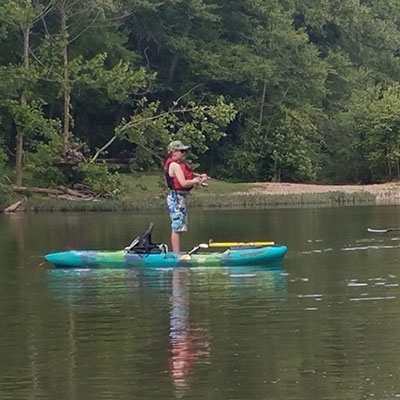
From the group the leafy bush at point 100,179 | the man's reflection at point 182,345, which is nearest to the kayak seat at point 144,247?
the man's reflection at point 182,345

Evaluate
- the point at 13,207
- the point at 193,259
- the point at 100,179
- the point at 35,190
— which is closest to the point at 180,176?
the point at 193,259

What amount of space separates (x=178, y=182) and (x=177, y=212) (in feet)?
1.55

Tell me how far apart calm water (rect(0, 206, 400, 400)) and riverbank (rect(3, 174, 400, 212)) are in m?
16.5

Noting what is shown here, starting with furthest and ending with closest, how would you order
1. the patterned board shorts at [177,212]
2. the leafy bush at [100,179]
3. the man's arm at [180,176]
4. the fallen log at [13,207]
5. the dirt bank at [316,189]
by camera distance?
1. the dirt bank at [316,189]
2. the leafy bush at [100,179]
3. the fallen log at [13,207]
4. the patterned board shorts at [177,212]
5. the man's arm at [180,176]

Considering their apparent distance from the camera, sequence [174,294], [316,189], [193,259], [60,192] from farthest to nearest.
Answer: [316,189], [60,192], [193,259], [174,294]

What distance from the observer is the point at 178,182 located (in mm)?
17672

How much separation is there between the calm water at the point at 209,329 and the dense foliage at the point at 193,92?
21547 mm

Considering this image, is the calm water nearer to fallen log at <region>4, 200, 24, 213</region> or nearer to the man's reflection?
the man's reflection

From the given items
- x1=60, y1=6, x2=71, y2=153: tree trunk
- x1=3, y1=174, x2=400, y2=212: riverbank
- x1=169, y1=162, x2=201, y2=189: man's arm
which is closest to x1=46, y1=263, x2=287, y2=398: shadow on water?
x1=169, y1=162, x2=201, y2=189: man's arm

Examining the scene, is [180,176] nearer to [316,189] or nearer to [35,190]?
[35,190]

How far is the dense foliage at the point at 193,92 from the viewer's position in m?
41.3

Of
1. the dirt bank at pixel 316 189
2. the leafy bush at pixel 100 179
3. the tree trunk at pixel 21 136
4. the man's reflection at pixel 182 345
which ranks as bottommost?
the man's reflection at pixel 182 345

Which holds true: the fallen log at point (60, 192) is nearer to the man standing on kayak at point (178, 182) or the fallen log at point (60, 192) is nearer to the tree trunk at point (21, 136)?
the tree trunk at point (21, 136)

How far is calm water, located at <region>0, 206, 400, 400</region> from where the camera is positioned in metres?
9.13
